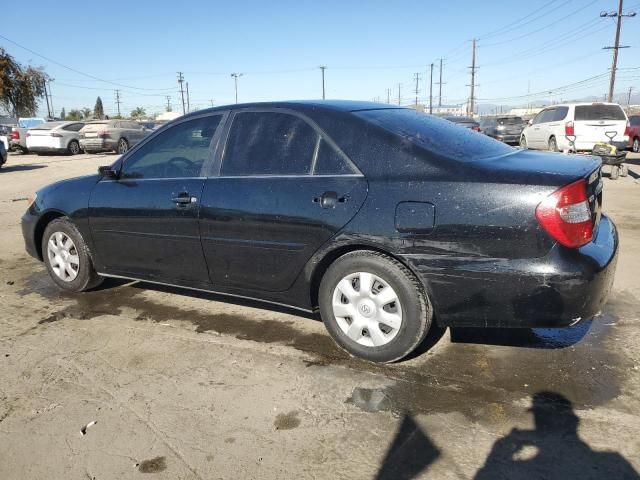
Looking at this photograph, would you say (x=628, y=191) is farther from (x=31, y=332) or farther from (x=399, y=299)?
(x=31, y=332)

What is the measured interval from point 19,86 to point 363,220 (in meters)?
44.2

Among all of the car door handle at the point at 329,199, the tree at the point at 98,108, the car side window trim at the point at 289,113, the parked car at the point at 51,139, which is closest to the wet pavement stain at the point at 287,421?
the car door handle at the point at 329,199

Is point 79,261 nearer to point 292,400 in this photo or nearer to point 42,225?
point 42,225

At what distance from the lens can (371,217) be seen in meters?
3.12

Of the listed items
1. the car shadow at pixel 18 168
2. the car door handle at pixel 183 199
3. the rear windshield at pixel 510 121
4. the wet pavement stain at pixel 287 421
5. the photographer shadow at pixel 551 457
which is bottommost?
the wet pavement stain at pixel 287 421

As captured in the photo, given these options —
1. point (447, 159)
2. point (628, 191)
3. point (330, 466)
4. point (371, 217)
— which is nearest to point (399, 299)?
point (371, 217)

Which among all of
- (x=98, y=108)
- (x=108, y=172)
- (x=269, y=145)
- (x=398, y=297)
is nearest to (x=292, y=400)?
(x=398, y=297)

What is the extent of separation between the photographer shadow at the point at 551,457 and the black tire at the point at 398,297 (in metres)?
0.78

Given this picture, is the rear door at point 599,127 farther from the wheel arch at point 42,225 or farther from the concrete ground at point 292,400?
the wheel arch at point 42,225

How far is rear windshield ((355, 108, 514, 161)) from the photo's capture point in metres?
3.23

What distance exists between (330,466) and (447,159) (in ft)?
5.75

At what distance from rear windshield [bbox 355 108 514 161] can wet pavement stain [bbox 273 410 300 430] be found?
1674mm

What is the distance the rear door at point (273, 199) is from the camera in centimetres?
330

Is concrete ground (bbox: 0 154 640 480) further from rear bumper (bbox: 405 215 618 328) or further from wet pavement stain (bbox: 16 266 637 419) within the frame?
rear bumper (bbox: 405 215 618 328)
